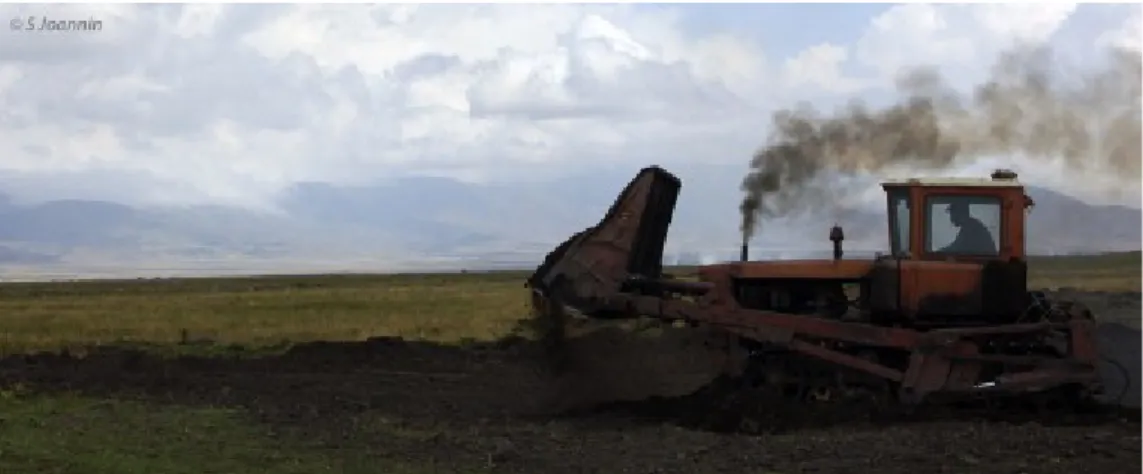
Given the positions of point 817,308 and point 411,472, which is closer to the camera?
point 411,472

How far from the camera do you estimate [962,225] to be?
15633 mm

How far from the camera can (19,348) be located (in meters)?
29.3

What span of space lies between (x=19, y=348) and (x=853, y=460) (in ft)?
70.4

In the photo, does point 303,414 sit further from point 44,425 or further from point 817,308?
point 817,308

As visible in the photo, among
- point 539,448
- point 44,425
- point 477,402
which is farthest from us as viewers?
point 477,402

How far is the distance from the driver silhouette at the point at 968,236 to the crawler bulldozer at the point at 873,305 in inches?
0.6

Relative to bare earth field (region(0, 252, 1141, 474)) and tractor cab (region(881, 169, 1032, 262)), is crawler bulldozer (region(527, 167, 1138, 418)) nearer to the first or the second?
tractor cab (region(881, 169, 1032, 262))

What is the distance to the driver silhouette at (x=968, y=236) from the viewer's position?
15.6 meters

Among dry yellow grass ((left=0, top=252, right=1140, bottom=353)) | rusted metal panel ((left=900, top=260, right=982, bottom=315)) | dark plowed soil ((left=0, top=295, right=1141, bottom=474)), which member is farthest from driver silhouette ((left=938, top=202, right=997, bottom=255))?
dry yellow grass ((left=0, top=252, right=1140, bottom=353))

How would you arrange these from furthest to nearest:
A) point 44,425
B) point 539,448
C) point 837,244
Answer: point 837,244 < point 44,425 < point 539,448

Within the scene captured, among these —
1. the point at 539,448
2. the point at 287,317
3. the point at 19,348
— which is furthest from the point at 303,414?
the point at 287,317

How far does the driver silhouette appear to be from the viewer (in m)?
15.6

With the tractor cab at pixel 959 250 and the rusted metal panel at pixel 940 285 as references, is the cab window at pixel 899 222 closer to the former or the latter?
the tractor cab at pixel 959 250

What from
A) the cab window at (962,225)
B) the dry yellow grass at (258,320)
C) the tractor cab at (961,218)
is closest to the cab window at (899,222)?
the tractor cab at (961,218)
